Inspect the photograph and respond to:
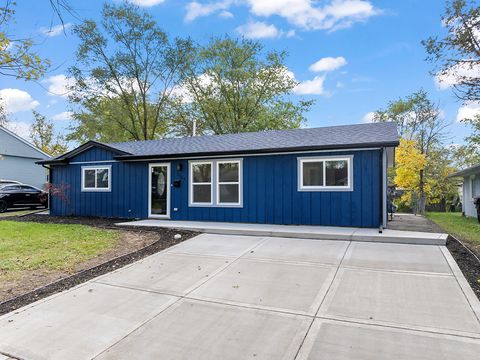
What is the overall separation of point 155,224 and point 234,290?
5.87 meters

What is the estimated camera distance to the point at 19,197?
15328mm

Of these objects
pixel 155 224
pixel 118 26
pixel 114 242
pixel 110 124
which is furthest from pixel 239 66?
pixel 114 242

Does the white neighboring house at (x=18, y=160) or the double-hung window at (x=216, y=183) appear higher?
the white neighboring house at (x=18, y=160)

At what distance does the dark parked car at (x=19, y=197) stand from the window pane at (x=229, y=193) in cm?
1144

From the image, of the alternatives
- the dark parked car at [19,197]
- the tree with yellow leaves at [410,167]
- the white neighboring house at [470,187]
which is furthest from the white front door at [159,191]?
the tree with yellow leaves at [410,167]

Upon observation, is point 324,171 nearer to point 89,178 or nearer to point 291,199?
point 291,199

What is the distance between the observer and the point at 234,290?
4.03 meters

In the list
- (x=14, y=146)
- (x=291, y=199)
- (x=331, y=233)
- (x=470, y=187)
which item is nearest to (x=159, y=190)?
(x=291, y=199)

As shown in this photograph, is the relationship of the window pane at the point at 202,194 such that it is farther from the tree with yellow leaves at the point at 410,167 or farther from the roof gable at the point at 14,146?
the roof gable at the point at 14,146

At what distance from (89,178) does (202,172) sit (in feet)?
16.7

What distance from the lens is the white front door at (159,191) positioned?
10.7 metres

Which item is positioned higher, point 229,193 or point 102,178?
point 102,178

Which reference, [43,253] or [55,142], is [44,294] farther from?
[55,142]

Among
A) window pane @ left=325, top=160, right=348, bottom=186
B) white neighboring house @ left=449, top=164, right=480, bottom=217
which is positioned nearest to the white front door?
window pane @ left=325, top=160, right=348, bottom=186
